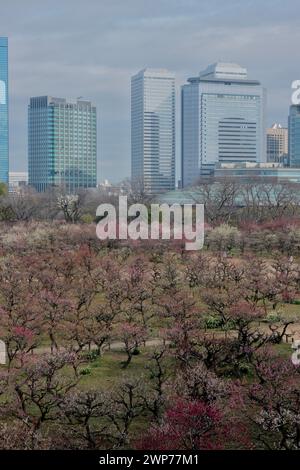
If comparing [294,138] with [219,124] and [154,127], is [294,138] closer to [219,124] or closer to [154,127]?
[219,124]

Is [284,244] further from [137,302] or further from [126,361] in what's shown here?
[126,361]

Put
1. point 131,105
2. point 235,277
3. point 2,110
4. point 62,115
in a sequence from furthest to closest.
→ point 131,105 < point 62,115 < point 2,110 < point 235,277

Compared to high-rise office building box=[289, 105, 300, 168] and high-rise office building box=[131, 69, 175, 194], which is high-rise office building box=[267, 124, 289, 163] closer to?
high-rise office building box=[131, 69, 175, 194]

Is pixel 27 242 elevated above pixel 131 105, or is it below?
below

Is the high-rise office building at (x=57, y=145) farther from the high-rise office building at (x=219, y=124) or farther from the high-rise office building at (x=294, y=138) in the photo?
the high-rise office building at (x=294, y=138)

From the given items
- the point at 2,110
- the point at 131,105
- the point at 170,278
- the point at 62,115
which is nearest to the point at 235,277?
the point at 170,278

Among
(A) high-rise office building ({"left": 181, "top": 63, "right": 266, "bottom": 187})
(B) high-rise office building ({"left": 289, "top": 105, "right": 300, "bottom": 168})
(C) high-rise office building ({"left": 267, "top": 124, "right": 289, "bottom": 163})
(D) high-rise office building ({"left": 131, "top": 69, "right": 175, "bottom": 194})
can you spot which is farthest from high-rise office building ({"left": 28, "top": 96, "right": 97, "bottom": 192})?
(C) high-rise office building ({"left": 267, "top": 124, "right": 289, "bottom": 163})
